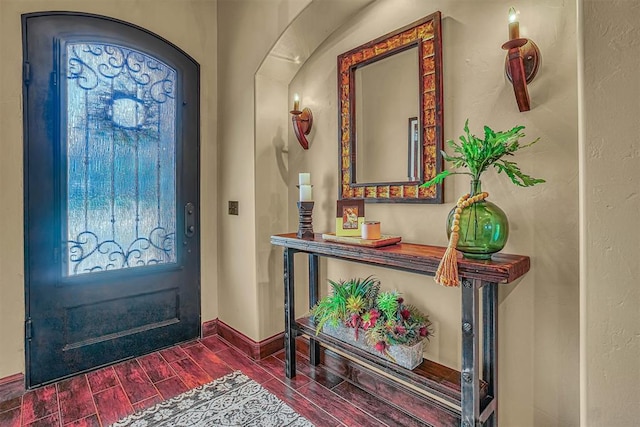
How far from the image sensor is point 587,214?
3.11 feet

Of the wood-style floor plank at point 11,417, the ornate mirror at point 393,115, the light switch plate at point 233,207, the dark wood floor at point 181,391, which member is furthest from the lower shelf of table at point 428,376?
the wood-style floor plank at point 11,417

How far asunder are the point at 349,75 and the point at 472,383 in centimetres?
174

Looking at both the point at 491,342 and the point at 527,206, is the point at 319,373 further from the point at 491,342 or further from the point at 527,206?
the point at 527,206

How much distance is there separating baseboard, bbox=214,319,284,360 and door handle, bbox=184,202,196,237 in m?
0.83

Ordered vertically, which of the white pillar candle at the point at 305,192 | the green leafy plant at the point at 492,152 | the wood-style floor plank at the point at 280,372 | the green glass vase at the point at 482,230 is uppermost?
the green leafy plant at the point at 492,152

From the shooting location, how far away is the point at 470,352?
1.27 metres

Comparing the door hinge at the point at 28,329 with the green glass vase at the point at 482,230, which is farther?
the door hinge at the point at 28,329

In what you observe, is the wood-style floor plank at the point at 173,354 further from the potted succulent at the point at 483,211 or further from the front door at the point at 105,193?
the potted succulent at the point at 483,211

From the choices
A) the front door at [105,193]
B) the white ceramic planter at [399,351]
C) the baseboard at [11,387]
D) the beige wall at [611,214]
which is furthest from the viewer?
the front door at [105,193]

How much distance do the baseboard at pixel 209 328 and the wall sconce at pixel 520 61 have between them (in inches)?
104

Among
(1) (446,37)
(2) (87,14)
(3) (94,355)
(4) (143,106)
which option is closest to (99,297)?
(3) (94,355)

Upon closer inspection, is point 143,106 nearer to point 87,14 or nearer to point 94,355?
point 87,14

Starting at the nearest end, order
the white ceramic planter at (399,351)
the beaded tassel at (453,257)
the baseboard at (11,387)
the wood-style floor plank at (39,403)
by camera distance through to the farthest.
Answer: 1. the beaded tassel at (453,257)
2. the white ceramic planter at (399,351)
3. the wood-style floor plank at (39,403)
4. the baseboard at (11,387)

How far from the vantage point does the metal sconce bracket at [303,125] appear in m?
2.28
